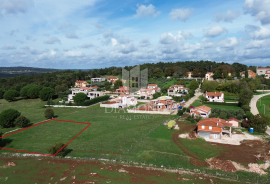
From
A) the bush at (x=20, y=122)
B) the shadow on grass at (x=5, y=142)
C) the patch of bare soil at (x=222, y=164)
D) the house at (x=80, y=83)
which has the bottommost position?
the shadow on grass at (x=5, y=142)

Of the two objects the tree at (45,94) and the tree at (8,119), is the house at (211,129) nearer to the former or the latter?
the tree at (8,119)

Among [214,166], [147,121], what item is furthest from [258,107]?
[214,166]

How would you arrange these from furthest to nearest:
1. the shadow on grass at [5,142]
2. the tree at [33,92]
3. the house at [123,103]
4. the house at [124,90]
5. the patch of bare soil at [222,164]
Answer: the house at [124,90] → the tree at [33,92] → the house at [123,103] → the shadow on grass at [5,142] → the patch of bare soil at [222,164]

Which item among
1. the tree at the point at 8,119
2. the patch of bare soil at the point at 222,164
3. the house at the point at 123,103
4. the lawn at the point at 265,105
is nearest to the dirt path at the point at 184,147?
the patch of bare soil at the point at 222,164

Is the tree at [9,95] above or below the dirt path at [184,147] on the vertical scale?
above

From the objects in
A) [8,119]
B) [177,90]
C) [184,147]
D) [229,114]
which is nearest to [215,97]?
[177,90]

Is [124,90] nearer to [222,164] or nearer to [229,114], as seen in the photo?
[229,114]

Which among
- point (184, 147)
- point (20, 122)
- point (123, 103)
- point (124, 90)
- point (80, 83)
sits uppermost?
point (80, 83)

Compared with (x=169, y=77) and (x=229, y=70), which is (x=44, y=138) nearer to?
(x=169, y=77)
